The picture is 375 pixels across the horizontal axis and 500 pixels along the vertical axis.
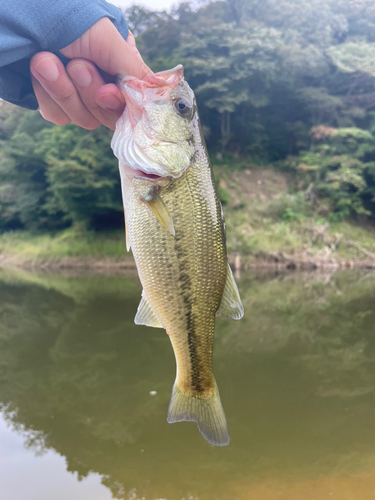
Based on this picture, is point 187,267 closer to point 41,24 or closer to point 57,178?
point 41,24

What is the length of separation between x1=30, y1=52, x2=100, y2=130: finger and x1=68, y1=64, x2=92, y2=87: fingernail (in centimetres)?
3

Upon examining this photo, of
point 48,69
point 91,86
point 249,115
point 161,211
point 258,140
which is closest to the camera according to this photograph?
point 161,211

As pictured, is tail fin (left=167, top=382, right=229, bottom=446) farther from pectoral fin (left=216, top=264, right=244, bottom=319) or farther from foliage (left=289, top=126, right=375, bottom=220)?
foliage (left=289, top=126, right=375, bottom=220)

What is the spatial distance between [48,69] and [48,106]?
427mm

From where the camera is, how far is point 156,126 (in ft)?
5.44

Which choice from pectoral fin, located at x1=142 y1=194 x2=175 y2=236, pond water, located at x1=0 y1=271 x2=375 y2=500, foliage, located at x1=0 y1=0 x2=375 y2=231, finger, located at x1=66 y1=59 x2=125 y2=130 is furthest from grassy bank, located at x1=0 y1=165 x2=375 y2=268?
pectoral fin, located at x1=142 y1=194 x2=175 y2=236

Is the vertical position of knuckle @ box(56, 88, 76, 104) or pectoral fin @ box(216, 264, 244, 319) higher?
knuckle @ box(56, 88, 76, 104)

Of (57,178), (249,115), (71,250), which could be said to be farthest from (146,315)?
(249,115)

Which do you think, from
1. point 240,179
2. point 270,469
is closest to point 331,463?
point 270,469

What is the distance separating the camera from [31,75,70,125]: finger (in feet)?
6.56

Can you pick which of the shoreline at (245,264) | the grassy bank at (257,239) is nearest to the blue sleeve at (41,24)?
the shoreline at (245,264)

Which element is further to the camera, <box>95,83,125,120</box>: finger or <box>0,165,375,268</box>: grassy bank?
<box>0,165,375,268</box>: grassy bank

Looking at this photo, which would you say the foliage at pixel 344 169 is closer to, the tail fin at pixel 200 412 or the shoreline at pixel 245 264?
the shoreline at pixel 245 264

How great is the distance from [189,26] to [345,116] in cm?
1238
